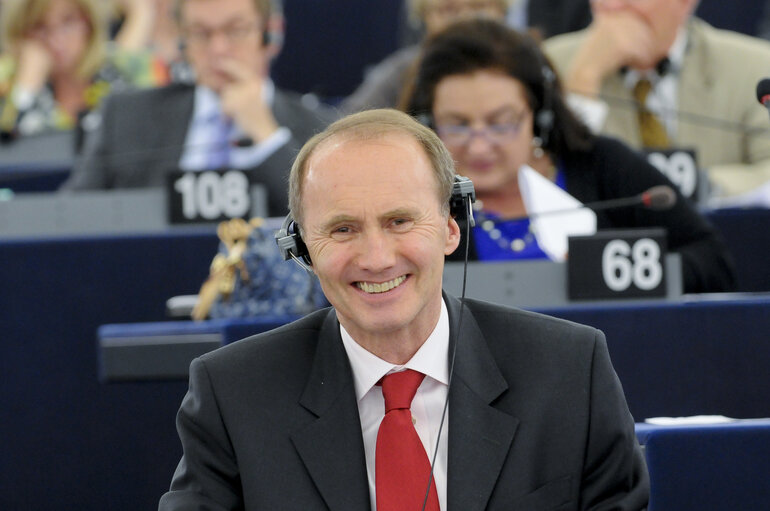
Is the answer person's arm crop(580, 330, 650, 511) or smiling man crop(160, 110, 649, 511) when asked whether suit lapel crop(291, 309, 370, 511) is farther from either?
person's arm crop(580, 330, 650, 511)

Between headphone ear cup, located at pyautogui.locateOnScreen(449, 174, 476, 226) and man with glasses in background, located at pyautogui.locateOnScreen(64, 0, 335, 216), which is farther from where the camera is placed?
man with glasses in background, located at pyautogui.locateOnScreen(64, 0, 335, 216)

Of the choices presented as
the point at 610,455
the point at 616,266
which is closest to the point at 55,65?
the point at 616,266

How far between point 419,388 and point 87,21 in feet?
14.1

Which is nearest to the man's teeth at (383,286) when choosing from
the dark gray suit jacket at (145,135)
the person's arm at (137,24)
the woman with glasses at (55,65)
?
the dark gray suit jacket at (145,135)

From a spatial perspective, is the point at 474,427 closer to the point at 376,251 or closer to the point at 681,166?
the point at 376,251

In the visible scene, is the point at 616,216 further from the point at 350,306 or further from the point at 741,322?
the point at 350,306

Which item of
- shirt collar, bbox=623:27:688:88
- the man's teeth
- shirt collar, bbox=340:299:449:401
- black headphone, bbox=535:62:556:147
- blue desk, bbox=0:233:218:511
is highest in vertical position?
shirt collar, bbox=623:27:688:88

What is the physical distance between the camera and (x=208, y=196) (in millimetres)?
4145

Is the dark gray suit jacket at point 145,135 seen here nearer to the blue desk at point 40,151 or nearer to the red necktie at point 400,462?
the blue desk at point 40,151

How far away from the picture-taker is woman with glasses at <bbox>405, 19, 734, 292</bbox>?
379 cm

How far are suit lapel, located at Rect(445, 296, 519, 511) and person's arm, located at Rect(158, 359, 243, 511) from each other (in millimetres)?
325

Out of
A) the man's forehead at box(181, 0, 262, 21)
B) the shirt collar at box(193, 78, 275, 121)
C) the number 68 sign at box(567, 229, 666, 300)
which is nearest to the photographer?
the number 68 sign at box(567, 229, 666, 300)

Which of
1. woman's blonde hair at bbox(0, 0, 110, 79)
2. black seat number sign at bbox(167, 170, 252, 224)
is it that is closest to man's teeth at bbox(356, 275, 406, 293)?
black seat number sign at bbox(167, 170, 252, 224)

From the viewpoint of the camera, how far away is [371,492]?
2.07 meters
